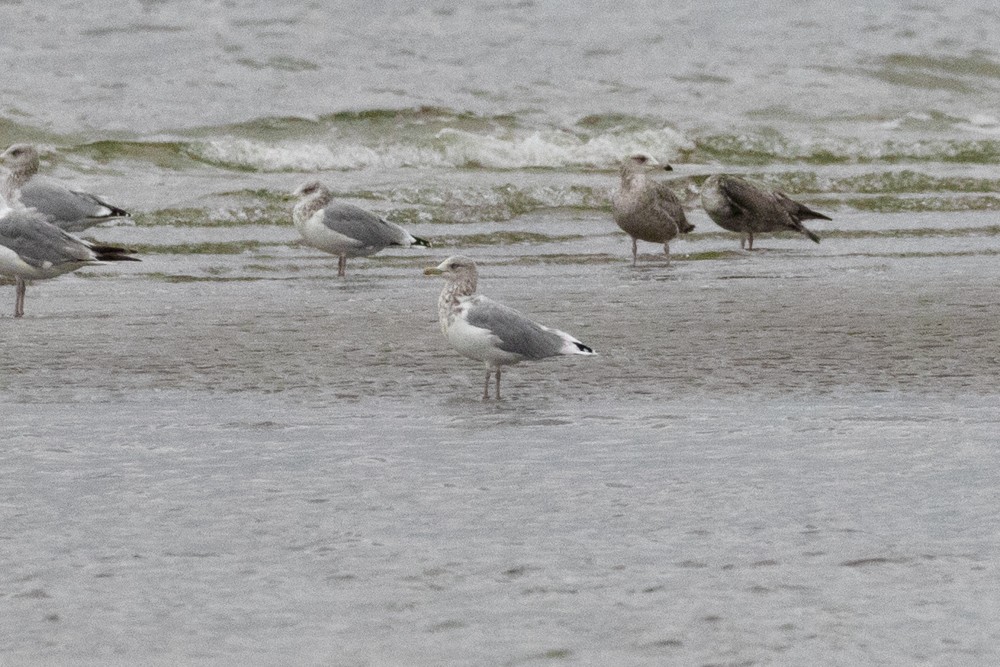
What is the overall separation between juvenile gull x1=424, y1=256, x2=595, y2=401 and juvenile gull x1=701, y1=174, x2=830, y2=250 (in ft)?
25.9

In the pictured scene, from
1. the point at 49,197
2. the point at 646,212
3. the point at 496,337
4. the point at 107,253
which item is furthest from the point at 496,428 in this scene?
the point at 49,197

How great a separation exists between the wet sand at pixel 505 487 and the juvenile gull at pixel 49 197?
3208 millimetres

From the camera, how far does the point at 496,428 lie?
7930mm

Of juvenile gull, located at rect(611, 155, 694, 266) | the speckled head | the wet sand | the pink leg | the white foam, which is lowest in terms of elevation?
the wet sand

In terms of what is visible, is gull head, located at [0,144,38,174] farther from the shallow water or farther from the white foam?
the white foam

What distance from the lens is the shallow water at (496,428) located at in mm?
5039

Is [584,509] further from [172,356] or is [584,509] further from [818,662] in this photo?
A: [172,356]

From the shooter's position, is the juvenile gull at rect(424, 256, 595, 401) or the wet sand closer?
the wet sand

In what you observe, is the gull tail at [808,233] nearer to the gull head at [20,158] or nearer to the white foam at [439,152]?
the white foam at [439,152]

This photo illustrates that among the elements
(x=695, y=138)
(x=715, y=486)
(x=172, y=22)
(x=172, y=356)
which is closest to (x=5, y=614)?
(x=715, y=486)

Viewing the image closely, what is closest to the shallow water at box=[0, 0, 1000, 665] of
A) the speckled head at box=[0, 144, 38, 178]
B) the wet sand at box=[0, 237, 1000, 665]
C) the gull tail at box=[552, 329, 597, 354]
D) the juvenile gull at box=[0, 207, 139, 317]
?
the wet sand at box=[0, 237, 1000, 665]

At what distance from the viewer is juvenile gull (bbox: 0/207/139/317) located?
39.7 ft

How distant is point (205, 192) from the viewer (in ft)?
63.3

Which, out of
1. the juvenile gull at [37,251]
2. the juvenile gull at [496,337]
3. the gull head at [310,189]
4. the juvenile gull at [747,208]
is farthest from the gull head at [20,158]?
the juvenile gull at [496,337]
